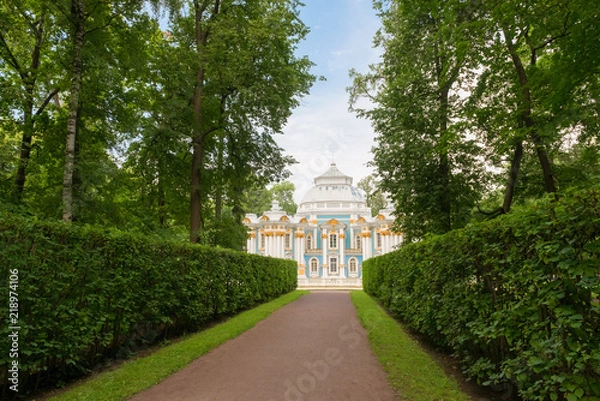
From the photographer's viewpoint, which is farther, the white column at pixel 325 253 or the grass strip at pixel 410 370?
the white column at pixel 325 253

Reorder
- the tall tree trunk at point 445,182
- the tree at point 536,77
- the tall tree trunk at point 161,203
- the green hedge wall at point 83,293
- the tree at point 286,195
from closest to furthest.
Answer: the green hedge wall at point 83,293, the tree at point 536,77, the tall tree trunk at point 445,182, the tall tree trunk at point 161,203, the tree at point 286,195

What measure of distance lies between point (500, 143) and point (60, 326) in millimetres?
11755

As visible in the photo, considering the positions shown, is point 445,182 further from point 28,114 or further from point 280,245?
point 280,245

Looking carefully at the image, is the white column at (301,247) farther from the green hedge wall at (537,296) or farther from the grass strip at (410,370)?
the green hedge wall at (537,296)

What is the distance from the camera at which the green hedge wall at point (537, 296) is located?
267 cm

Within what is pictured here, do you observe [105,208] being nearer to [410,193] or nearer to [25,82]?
[25,82]

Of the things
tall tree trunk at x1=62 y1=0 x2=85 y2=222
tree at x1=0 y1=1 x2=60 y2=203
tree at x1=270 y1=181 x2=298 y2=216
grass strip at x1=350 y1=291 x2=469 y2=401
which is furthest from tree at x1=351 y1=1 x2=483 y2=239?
tree at x1=270 y1=181 x2=298 y2=216

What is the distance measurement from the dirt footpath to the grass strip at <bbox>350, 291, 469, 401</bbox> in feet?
0.53

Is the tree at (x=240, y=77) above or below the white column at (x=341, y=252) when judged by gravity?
above

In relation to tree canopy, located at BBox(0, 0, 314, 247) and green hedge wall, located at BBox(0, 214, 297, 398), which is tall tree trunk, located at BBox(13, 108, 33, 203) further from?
green hedge wall, located at BBox(0, 214, 297, 398)

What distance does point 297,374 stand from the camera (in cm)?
516

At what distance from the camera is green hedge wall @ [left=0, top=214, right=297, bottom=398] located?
13.2 ft

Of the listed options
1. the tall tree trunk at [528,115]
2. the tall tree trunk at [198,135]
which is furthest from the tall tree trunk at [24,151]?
the tall tree trunk at [528,115]

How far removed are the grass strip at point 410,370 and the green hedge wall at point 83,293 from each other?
151 inches
